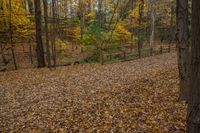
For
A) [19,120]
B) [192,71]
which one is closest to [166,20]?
[19,120]

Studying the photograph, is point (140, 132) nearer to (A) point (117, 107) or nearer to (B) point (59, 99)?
(A) point (117, 107)

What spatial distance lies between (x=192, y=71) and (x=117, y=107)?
530cm

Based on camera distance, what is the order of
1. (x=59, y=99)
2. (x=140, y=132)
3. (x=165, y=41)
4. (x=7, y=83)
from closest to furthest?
(x=140, y=132) < (x=59, y=99) < (x=7, y=83) < (x=165, y=41)

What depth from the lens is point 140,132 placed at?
5176 millimetres

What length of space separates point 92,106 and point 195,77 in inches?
227

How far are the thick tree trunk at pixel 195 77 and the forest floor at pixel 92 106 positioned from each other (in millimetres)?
3190

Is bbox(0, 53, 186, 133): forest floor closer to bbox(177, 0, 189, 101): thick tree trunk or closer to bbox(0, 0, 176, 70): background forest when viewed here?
bbox(177, 0, 189, 101): thick tree trunk

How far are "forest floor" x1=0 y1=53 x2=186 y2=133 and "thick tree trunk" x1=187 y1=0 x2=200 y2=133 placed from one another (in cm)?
319

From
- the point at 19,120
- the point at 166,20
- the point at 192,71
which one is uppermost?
the point at 166,20

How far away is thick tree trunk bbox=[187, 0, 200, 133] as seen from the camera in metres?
1.90

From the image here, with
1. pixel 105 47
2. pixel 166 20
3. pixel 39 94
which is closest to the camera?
pixel 39 94

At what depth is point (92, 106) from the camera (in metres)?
7.53

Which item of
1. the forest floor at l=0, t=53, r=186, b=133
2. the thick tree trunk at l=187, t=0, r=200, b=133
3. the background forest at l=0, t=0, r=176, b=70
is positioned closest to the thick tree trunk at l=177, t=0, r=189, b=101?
the forest floor at l=0, t=53, r=186, b=133

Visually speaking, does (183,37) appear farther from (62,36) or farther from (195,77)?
(62,36)
